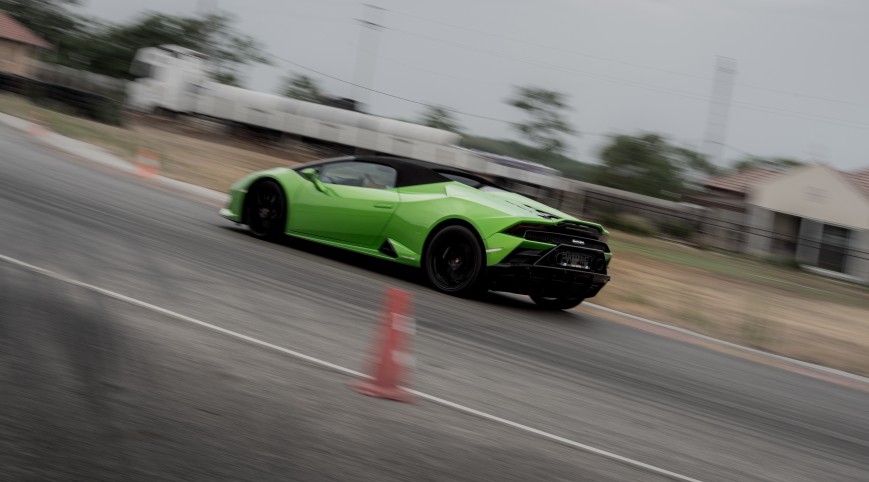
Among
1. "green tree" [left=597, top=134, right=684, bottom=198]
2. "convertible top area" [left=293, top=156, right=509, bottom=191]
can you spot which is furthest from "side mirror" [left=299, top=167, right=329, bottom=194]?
"green tree" [left=597, top=134, right=684, bottom=198]

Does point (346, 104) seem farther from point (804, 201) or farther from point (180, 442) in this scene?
point (180, 442)

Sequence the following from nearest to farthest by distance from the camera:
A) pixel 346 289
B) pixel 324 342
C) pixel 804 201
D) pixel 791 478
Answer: pixel 791 478
pixel 324 342
pixel 346 289
pixel 804 201

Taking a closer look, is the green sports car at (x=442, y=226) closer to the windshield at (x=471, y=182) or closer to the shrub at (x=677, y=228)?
the windshield at (x=471, y=182)

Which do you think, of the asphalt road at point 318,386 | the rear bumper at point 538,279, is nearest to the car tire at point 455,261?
the rear bumper at point 538,279

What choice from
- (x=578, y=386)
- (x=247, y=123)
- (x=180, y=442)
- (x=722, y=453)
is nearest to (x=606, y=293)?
(x=578, y=386)

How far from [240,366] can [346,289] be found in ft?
11.1

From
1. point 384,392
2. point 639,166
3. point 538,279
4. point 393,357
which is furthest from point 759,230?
point 384,392

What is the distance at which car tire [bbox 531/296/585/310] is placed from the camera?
10.7 meters

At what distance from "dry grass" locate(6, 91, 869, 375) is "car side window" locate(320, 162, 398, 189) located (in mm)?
3690

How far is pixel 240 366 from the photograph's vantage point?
A: 5.65 metres

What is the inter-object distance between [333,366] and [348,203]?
4675 mm

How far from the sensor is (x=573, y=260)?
9828mm

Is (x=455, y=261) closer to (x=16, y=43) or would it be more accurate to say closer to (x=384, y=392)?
(x=384, y=392)

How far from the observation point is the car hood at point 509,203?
9.78 m
